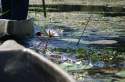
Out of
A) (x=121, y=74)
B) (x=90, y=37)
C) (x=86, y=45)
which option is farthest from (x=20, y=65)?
(x=90, y=37)

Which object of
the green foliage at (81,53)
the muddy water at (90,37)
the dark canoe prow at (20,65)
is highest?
the dark canoe prow at (20,65)

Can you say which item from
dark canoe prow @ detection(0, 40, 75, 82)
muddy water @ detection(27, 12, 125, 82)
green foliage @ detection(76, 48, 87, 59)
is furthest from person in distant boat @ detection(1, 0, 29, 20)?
dark canoe prow @ detection(0, 40, 75, 82)

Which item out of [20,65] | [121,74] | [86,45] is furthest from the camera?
[86,45]

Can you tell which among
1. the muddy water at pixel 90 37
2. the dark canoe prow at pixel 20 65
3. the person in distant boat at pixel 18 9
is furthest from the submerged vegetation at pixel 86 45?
the dark canoe prow at pixel 20 65

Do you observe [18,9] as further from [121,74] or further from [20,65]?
[20,65]

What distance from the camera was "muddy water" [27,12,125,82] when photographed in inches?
245

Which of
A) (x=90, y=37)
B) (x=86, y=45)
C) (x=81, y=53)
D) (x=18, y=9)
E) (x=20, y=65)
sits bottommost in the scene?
(x=90, y=37)

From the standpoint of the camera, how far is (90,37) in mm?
10047

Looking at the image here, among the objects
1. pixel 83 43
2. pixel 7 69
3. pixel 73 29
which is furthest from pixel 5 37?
pixel 7 69

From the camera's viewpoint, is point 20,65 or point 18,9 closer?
point 20,65

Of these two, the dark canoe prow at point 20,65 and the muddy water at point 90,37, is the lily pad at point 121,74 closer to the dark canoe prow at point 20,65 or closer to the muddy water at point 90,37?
the muddy water at point 90,37

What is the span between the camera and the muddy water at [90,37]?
6211mm

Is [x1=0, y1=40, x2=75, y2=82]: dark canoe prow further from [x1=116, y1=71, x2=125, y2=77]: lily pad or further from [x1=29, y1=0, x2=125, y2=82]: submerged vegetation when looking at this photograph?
[x1=116, y1=71, x2=125, y2=77]: lily pad

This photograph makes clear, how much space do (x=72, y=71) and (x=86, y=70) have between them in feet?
0.80
